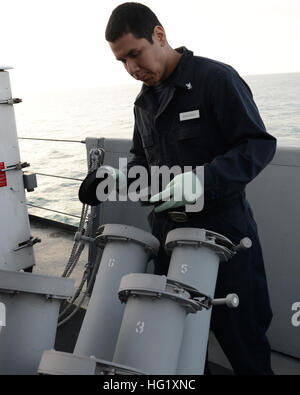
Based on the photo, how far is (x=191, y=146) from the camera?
1181mm

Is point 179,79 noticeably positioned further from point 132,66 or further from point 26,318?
point 26,318

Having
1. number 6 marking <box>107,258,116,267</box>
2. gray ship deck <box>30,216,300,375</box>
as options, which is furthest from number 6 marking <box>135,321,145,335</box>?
gray ship deck <box>30,216,300,375</box>

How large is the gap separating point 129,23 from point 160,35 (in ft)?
0.34

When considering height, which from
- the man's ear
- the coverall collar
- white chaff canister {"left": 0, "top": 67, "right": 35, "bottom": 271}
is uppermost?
the man's ear

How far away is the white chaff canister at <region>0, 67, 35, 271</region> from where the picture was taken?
216cm

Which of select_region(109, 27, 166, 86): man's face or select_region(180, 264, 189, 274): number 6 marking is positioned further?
select_region(109, 27, 166, 86): man's face

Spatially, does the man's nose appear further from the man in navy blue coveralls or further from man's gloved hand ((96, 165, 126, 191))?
man's gloved hand ((96, 165, 126, 191))

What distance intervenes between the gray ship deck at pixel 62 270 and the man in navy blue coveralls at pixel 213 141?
1.69 feet

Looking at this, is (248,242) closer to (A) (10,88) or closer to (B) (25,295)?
(B) (25,295)

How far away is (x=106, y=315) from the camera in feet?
3.49
